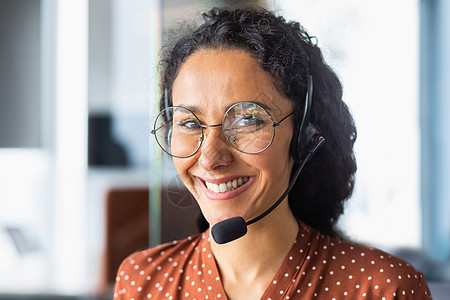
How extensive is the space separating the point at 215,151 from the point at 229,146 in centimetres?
3

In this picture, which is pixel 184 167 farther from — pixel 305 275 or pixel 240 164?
pixel 305 275

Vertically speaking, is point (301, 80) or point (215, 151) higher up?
point (301, 80)

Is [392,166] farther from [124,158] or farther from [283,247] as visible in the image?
[124,158]

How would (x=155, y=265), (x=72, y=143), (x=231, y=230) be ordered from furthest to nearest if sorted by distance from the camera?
(x=72, y=143) < (x=155, y=265) < (x=231, y=230)

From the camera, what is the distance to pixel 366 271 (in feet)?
3.38

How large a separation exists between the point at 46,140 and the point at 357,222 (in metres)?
1.66

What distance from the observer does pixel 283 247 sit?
1.06 m

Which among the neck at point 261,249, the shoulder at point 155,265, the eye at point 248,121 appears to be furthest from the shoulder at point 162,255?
the eye at point 248,121

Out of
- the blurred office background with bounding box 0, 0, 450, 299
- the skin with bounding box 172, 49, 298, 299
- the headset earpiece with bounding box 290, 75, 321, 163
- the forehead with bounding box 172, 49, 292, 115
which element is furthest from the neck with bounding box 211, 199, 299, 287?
the blurred office background with bounding box 0, 0, 450, 299

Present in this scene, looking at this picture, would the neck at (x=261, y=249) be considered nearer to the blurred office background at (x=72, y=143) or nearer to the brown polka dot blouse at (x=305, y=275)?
the brown polka dot blouse at (x=305, y=275)

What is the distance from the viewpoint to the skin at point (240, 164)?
3.20 feet

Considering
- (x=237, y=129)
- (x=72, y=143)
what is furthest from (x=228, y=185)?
(x=72, y=143)

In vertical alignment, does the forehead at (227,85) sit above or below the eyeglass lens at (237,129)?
above

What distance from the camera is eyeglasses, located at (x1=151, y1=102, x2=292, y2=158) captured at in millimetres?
966
